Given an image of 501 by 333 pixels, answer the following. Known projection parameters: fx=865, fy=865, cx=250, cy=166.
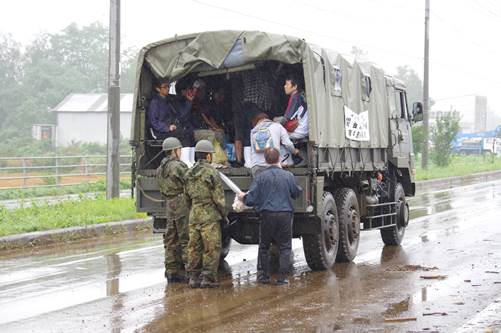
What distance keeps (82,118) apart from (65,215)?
47.9 m

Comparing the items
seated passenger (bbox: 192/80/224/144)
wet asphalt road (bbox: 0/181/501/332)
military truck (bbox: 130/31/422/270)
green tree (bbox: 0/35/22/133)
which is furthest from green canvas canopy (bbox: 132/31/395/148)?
green tree (bbox: 0/35/22/133)

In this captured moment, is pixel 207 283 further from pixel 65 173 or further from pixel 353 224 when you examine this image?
pixel 65 173

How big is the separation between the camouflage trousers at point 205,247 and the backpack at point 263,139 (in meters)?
1.16

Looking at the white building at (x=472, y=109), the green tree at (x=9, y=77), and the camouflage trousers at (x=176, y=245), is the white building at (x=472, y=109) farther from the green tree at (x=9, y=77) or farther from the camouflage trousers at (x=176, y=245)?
the camouflage trousers at (x=176, y=245)

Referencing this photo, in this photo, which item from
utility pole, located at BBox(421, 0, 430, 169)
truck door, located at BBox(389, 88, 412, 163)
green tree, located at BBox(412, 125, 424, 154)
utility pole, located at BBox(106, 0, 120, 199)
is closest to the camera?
truck door, located at BBox(389, 88, 412, 163)

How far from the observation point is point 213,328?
7.47 m

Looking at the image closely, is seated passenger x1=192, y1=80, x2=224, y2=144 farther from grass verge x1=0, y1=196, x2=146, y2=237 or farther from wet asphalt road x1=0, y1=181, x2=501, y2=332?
grass verge x1=0, y1=196, x2=146, y2=237

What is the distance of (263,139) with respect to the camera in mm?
10344

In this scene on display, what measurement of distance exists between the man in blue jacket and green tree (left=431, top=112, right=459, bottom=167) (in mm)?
30070

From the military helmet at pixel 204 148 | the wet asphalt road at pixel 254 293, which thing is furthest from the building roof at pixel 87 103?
the military helmet at pixel 204 148

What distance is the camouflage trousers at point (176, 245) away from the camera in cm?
1004

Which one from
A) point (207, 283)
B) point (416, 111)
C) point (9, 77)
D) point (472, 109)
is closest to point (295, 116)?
point (207, 283)

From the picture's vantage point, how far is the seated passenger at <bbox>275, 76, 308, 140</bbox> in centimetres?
1062

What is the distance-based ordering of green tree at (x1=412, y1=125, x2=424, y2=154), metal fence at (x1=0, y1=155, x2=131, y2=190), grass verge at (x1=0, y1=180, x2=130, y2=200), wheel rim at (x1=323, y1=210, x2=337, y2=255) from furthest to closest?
green tree at (x1=412, y1=125, x2=424, y2=154) → metal fence at (x1=0, y1=155, x2=131, y2=190) → grass verge at (x1=0, y1=180, x2=130, y2=200) → wheel rim at (x1=323, y1=210, x2=337, y2=255)
